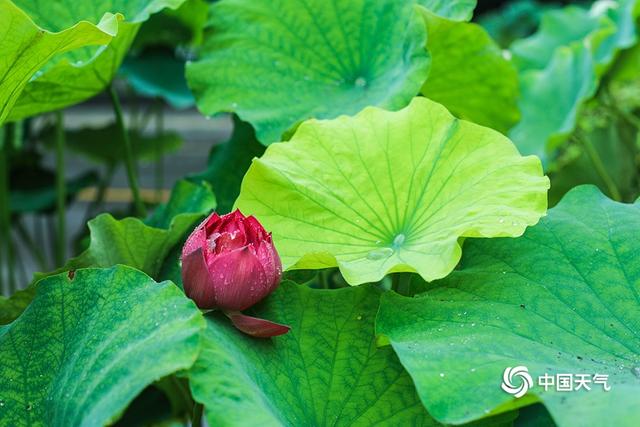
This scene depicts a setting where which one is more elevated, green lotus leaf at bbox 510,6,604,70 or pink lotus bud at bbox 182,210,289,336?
pink lotus bud at bbox 182,210,289,336

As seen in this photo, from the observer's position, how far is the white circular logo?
1.83 feet

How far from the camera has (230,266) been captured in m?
0.63

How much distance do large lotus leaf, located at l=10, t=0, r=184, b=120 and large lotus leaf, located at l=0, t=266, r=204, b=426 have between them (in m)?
0.28

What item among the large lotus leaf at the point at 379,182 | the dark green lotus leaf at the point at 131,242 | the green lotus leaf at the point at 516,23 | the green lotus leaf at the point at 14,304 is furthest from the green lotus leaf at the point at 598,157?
the green lotus leaf at the point at 516,23

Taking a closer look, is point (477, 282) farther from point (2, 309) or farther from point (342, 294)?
point (2, 309)

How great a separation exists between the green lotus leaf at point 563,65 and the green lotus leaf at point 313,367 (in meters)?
0.57

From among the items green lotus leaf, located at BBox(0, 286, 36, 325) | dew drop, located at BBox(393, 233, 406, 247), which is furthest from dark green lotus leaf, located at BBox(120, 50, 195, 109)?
dew drop, located at BBox(393, 233, 406, 247)

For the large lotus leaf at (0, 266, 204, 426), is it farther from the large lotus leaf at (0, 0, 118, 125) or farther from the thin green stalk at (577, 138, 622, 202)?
the thin green stalk at (577, 138, 622, 202)

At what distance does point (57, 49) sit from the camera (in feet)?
2.19

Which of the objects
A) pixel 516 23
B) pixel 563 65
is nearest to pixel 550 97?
pixel 563 65

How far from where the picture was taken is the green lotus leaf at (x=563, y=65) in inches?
47.8

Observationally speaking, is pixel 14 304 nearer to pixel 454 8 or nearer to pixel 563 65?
pixel 454 8

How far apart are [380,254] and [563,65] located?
0.75 m

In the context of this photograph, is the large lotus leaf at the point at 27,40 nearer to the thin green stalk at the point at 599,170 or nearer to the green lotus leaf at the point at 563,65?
the green lotus leaf at the point at 563,65
